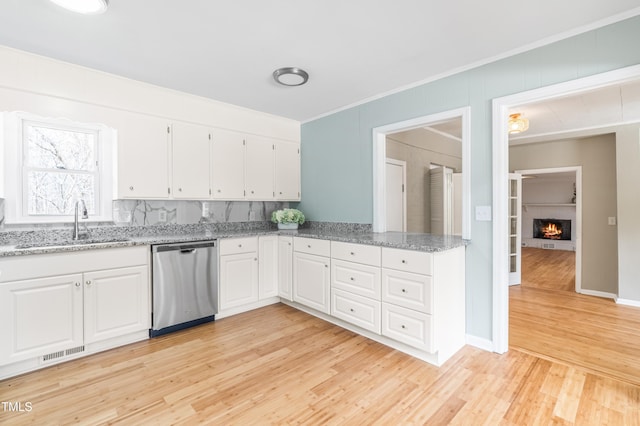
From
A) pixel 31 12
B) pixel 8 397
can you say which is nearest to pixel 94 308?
pixel 8 397

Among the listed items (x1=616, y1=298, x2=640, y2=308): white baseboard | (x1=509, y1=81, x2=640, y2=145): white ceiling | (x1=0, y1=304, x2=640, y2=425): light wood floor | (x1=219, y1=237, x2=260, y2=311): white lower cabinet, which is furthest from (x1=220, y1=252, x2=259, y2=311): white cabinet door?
(x1=616, y1=298, x2=640, y2=308): white baseboard

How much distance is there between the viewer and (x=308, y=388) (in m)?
2.03

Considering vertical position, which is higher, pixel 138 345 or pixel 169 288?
pixel 169 288

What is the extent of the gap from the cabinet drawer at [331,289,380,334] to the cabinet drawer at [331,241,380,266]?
1.12 feet

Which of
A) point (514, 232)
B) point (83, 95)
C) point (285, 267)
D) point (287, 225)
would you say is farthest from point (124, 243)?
point (514, 232)

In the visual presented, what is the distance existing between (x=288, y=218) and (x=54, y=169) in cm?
241

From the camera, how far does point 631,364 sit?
2314 mm

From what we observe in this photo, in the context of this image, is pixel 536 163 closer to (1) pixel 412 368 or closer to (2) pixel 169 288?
(1) pixel 412 368

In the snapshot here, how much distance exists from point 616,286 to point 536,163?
6.88ft

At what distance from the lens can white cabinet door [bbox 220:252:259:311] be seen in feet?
10.6

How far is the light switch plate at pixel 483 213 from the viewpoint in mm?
2525

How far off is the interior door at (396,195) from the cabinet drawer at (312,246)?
1290mm

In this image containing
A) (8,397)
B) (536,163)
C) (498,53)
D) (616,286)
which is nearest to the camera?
(8,397)

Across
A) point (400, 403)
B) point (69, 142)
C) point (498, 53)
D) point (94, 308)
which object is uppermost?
point (498, 53)
